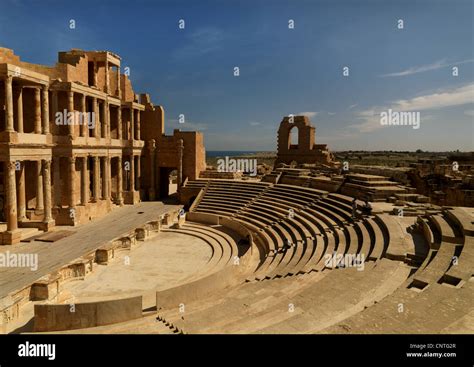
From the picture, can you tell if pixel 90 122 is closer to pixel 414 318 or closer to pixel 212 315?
pixel 212 315

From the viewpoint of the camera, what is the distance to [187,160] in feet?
109

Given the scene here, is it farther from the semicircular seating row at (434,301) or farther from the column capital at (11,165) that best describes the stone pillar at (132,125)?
the semicircular seating row at (434,301)

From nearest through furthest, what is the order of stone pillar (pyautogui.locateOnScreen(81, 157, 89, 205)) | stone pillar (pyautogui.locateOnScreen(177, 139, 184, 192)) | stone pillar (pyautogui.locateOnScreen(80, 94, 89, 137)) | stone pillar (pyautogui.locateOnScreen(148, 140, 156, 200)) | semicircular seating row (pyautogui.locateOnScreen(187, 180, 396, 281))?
1. semicircular seating row (pyautogui.locateOnScreen(187, 180, 396, 281))
2. stone pillar (pyautogui.locateOnScreen(80, 94, 89, 137))
3. stone pillar (pyautogui.locateOnScreen(81, 157, 89, 205))
4. stone pillar (pyautogui.locateOnScreen(177, 139, 184, 192))
5. stone pillar (pyautogui.locateOnScreen(148, 140, 156, 200))

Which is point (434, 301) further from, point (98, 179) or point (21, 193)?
point (98, 179)

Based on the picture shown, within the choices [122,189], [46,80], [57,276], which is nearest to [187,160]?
[122,189]

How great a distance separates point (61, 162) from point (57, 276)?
15.0m

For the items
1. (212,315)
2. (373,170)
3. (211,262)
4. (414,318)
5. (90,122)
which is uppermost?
(90,122)

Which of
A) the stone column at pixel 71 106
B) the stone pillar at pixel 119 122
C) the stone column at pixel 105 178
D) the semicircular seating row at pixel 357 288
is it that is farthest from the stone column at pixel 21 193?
the semicircular seating row at pixel 357 288

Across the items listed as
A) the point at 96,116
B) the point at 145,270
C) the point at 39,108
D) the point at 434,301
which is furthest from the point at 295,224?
the point at 96,116

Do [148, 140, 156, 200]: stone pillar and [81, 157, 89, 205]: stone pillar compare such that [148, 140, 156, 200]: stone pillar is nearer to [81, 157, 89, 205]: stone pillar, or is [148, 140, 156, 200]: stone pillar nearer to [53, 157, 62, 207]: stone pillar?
[81, 157, 89, 205]: stone pillar

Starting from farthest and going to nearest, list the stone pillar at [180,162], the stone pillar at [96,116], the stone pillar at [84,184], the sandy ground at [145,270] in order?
1. the stone pillar at [180,162]
2. the stone pillar at [96,116]
3. the stone pillar at [84,184]
4. the sandy ground at [145,270]

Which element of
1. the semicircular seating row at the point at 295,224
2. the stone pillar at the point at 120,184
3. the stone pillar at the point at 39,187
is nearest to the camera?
the semicircular seating row at the point at 295,224

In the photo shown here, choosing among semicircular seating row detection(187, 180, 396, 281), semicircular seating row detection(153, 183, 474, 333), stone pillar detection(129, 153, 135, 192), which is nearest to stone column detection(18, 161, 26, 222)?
stone pillar detection(129, 153, 135, 192)
